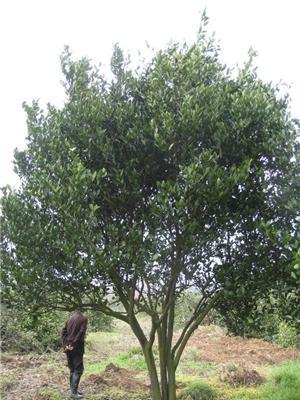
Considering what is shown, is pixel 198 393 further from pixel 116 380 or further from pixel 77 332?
pixel 77 332

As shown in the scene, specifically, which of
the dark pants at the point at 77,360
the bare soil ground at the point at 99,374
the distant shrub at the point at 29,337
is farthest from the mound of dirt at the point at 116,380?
the distant shrub at the point at 29,337

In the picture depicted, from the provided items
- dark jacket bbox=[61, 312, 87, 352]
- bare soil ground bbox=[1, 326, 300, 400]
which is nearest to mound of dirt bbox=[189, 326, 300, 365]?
bare soil ground bbox=[1, 326, 300, 400]

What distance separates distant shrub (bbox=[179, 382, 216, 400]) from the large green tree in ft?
12.2

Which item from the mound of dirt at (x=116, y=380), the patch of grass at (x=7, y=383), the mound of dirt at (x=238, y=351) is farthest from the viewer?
the mound of dirt at (x=238, y=351)

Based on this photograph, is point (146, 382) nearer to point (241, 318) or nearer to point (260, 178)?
point (241, 318)

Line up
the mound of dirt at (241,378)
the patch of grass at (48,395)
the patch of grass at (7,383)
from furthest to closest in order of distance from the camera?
the mound of dirt at (241,378) → the patch of grass at (7,383) → the patch of grass at (48,395)

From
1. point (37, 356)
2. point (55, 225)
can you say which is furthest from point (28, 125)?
point (37, 356)

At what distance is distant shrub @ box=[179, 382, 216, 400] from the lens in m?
10.8

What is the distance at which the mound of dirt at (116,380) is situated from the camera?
1230 centimetres

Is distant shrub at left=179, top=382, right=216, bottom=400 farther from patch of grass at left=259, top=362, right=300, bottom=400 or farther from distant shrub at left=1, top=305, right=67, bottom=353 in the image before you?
distant shrub at left=1, top=305, right=67, bottom=353

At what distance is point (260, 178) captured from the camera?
748cm

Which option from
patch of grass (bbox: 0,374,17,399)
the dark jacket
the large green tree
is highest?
the large green tree

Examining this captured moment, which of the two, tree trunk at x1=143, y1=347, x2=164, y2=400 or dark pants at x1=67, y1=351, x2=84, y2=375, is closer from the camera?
tree trunk at x1=143, y1=347, x2=164, y2=400

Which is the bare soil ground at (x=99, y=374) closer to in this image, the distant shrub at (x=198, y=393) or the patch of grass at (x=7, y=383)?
the patch of grass at (x=7, y=383)
